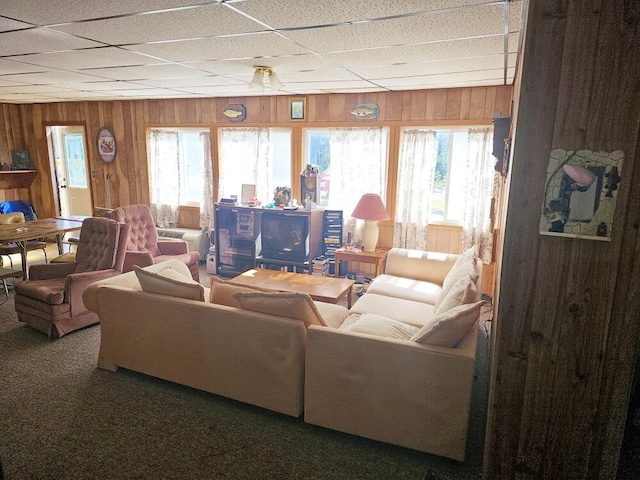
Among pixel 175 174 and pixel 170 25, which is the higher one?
pixel 170 25

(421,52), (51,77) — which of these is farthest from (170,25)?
(51,77)

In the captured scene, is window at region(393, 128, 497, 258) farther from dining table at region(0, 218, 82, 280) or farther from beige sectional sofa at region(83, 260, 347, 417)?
dining table at region(0, 218, 82, 280)

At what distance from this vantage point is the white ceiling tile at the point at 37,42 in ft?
8.46

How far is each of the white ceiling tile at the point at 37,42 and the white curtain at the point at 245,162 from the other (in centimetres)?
289

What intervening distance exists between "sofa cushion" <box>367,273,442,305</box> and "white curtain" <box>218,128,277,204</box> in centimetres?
249

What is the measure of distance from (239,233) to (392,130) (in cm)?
231

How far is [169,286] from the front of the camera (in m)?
2.71

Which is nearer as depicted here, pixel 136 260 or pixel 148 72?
pixel 148 72

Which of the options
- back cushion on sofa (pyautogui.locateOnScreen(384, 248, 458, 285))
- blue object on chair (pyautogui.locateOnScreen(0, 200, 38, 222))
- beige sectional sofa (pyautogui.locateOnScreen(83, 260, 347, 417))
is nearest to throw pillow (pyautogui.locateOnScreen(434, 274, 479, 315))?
beige sectional sofa (pyautogui.locateOnScreen(83, 260, 347, 417))

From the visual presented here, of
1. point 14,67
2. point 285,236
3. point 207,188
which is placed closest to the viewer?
point 14,67

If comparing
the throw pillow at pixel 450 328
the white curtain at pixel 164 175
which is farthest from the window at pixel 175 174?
the throw pillow at pixel 450 328

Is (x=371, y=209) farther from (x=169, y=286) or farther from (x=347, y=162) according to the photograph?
(x=169, y=286)

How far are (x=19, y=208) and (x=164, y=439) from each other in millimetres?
6521

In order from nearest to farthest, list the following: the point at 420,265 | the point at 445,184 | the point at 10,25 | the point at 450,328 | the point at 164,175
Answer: the point at 450,328
the point at 10,25
the point at 420,265
the point at 445,184
the point at 164,175
